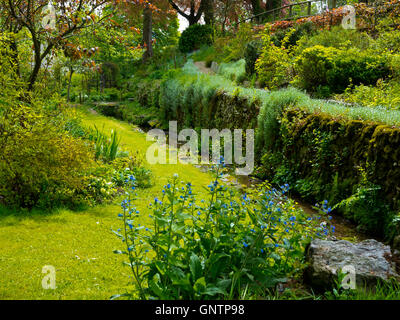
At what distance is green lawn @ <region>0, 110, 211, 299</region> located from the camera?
3.41 meters

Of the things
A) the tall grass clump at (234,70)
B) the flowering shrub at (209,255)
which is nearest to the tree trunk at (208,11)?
the tall grass clump at (234,70)

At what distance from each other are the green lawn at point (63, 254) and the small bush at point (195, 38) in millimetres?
18652

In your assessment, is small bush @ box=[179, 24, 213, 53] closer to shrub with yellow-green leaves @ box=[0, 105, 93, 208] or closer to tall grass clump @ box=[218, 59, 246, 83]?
tall grass clump @ box=[218, 59, 246, 83]

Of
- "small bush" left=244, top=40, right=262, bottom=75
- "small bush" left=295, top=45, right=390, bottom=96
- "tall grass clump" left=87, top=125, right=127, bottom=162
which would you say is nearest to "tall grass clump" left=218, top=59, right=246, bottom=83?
"small bush" left=244, top=40, right=262, bottom=75

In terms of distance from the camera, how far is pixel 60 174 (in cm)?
521

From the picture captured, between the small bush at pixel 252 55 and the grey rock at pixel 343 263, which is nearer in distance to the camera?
Answer: the grey rock at pixel 343 263

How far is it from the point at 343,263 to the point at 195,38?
71.0 ft

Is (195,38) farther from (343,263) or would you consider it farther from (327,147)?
(343,263)

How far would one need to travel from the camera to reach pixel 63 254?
4.13 meters

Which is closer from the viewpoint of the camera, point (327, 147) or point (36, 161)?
point (36, 161)

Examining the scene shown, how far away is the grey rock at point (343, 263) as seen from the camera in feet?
9.25

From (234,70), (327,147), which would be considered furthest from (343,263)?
(234,70)

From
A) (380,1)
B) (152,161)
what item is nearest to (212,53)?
(380,1)

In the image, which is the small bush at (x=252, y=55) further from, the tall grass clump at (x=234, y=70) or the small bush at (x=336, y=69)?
the small bush at (x=336, y=69)
